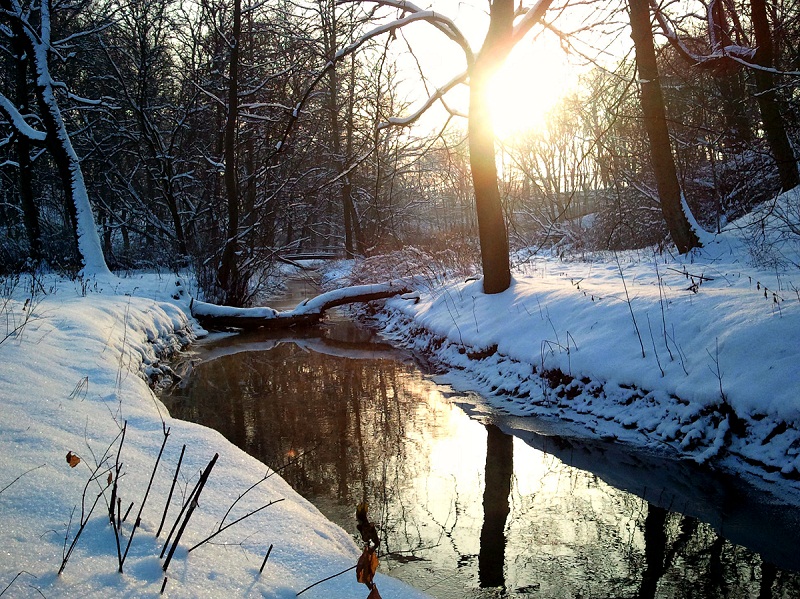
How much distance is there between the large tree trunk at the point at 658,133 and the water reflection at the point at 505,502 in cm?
634

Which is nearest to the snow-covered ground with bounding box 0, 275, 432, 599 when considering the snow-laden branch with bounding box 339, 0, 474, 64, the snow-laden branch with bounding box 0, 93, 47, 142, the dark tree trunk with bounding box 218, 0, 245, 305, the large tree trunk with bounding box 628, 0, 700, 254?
the snow-laden branch with bounding box 339, 0, 474, 64

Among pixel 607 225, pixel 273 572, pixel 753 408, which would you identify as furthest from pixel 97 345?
pixel 607 225

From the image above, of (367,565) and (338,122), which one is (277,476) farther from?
(338,122)

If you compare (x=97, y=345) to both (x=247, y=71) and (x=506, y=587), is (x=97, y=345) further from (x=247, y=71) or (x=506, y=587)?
(x=247, y=71)

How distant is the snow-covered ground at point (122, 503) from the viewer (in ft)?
6.92

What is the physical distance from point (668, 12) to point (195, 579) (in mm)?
11933

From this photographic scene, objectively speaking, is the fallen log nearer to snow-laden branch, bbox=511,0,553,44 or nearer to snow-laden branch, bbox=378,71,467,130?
snow-laden branch, bbox=378,71,467,130

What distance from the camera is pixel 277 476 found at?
4.38 meters

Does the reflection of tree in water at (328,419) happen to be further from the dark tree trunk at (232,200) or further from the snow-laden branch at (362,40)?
the dark tree trunk at (232,200)

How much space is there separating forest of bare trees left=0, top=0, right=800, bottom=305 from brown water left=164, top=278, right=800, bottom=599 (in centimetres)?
379

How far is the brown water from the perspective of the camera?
129 inches

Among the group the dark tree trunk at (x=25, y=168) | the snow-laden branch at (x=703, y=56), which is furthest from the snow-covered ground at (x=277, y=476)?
the dark tree trunk at (x=25, y=168)

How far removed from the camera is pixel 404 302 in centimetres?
1415

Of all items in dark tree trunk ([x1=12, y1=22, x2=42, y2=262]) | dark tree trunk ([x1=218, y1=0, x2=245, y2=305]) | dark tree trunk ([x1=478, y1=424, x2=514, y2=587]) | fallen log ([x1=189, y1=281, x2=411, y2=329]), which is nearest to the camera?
dark tree trunk ([x1=478, y1=424, x2=514, y2=587])
